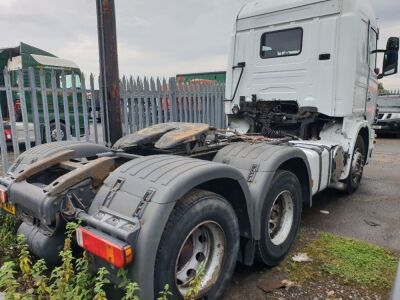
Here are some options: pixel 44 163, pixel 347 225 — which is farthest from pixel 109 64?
pixel 347 225

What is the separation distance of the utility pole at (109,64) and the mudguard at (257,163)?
2.32m

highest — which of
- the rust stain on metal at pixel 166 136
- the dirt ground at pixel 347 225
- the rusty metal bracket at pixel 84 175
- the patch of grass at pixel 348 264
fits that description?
the rust stain on metal at pixel 166 136

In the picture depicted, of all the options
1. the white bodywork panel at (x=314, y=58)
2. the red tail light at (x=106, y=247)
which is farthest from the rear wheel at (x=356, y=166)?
the red tail light at (x=106, y=247)

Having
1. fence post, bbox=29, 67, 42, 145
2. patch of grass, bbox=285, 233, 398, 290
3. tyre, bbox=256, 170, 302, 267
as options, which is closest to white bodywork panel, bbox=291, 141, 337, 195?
tyre, bbox=256, 170, 302, 267

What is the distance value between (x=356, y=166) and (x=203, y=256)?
3.81m

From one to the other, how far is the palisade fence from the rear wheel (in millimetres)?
3544

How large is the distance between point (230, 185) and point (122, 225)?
0.94m

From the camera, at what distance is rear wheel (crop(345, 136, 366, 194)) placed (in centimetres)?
502

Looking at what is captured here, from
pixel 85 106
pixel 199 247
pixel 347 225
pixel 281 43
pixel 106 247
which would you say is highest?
pixel 281 43

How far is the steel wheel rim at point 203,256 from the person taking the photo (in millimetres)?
2230

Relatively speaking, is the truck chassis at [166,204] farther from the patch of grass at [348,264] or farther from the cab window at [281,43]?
the cab window at [281,43]

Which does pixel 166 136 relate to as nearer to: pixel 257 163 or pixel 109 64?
pixel 257 163

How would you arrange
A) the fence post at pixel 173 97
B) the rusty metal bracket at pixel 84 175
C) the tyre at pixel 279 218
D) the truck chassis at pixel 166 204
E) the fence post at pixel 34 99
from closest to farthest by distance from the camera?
the truck chassis at pixel 166 204
the rusty metal bracket at pixel 84 175
the tyre at pixel 279 218
the fence post at pixel 34 99
the fence post at pixel 173 97

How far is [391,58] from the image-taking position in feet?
17.3
